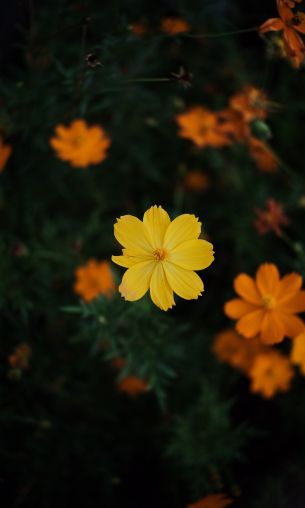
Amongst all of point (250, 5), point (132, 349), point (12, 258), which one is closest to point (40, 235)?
point (12, 258)

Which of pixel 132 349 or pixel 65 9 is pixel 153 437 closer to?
pixel 132 349

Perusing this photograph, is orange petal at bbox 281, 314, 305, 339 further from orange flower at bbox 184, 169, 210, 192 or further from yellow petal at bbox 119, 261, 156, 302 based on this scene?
orange flower at bbox 184, 169, 210, 192

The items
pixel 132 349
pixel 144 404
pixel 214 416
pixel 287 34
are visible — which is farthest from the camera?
pixel 144 404

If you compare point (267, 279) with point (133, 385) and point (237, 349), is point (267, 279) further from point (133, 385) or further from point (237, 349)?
point (133, 385)

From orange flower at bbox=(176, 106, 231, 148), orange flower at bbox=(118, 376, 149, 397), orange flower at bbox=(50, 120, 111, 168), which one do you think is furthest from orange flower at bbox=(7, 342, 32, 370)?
orange flower at bbox=(176, 106, 231, 148)

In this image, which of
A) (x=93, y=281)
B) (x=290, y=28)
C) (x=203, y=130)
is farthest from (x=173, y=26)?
(x=93, y=281)

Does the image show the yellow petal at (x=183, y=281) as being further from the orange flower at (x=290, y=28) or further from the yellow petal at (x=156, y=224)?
the orange flower at (x=290, y=28)

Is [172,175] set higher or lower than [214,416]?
higher
